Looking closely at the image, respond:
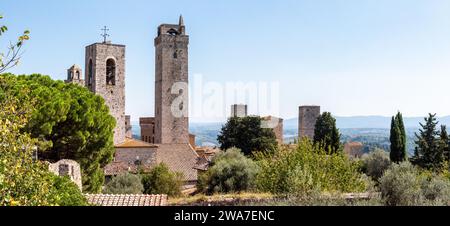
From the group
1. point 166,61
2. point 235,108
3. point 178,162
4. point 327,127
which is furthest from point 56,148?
point 235,108

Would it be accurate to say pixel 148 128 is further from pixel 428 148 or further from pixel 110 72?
pixel 428 148

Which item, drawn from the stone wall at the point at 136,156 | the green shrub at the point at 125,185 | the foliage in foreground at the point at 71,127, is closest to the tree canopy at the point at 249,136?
the stone wall at the point at 136,156

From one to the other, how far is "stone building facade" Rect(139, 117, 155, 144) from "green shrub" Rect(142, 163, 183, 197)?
69.8 ft

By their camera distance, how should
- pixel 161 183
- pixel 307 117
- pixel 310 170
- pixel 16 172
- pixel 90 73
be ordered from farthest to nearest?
pixel 307 117 → pixel 90 73 → pixel 161 183 → pixel 310 170 → pixel 16 172

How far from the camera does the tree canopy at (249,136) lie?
38.7m

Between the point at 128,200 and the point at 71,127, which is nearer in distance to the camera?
the point at 128,200

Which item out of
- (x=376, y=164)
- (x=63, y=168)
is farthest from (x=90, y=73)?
(x=63, y=168)

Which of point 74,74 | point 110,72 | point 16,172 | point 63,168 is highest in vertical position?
point 74,74

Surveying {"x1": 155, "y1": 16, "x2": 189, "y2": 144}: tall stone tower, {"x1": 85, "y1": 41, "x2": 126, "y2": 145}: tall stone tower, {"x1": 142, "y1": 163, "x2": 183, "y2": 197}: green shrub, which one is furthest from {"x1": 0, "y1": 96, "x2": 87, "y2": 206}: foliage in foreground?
{"x1": 155, "y1": 16, "x2": 189, "y2": 144}: tall stone tower

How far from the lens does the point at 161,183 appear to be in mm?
25547

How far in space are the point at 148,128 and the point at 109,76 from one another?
12.1m

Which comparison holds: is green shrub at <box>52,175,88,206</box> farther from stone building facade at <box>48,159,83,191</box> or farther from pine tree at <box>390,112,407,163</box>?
pine tree at <box>390,112,407,163</box>

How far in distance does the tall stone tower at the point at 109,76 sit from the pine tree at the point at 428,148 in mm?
23260

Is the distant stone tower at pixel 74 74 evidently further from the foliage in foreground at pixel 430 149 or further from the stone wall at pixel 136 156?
the foliage in foreground at pixel 430 149
